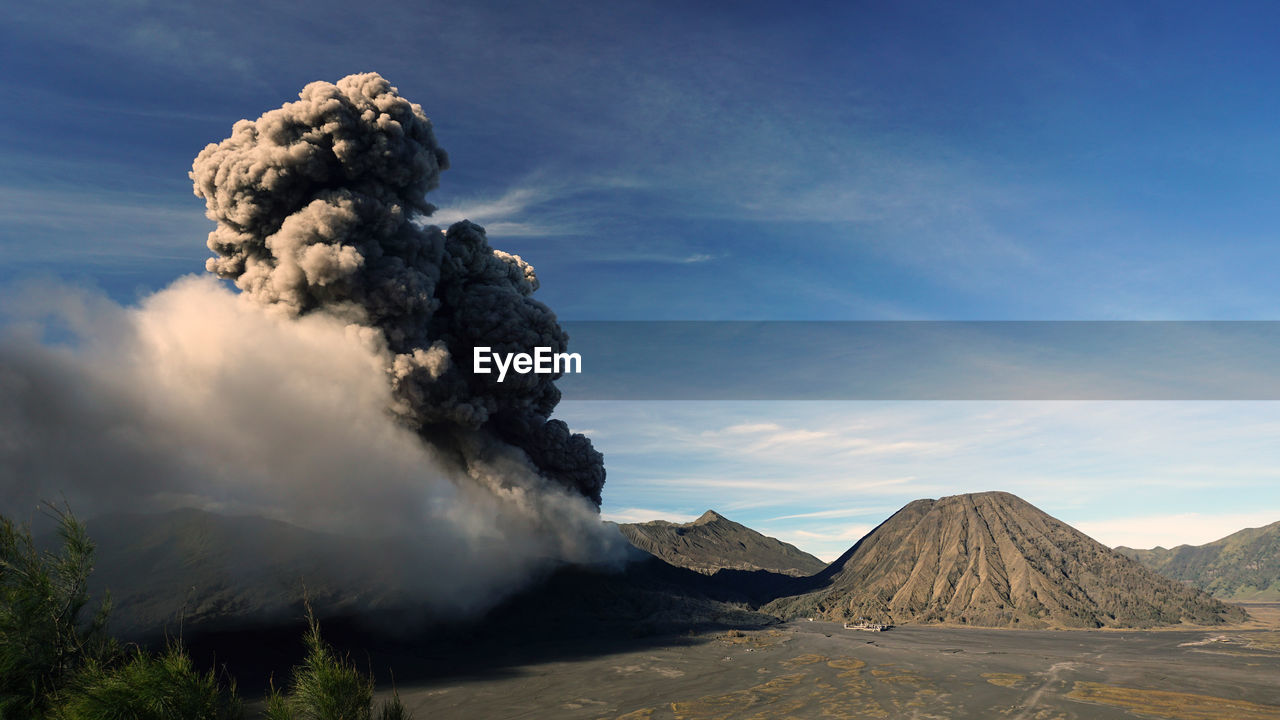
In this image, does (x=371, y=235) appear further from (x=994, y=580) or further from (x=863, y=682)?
(x=994, y=580)

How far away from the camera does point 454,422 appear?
3041 inches

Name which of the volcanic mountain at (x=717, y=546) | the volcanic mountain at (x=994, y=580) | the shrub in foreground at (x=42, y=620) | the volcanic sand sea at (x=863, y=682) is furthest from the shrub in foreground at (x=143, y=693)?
the volcanic mountain at (x=717, y=546)

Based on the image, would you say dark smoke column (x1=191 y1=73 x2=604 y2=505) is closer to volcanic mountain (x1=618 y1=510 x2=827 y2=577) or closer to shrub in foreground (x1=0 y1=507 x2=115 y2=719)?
shrub in foreground (x1=0 y1=507 x2=115 y2=719)

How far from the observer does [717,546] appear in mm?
166125

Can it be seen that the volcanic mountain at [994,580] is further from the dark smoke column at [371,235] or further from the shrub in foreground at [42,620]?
the shrub in foreground at [42,620]

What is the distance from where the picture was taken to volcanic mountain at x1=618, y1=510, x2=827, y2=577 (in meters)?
154

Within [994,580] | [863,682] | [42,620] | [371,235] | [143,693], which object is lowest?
[863,682]

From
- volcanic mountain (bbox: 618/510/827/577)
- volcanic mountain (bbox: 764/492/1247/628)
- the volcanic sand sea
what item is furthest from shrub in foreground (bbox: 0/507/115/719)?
volcanic mountain (bbox: 618/510/827/577)

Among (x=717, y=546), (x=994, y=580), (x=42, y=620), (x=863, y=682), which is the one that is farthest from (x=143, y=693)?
(x=717, y=546)

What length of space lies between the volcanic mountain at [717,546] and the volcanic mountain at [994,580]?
29331mm

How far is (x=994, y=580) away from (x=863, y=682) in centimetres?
7527

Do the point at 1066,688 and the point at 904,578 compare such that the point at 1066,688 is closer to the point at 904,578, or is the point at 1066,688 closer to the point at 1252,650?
the point at 1252,650

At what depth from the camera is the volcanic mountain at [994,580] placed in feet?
330

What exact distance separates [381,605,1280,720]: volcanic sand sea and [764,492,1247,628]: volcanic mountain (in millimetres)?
29118
